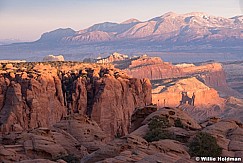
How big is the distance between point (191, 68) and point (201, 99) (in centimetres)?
6145

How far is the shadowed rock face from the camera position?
51719mm

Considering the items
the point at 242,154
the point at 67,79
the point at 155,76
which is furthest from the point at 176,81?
the point at 242,154

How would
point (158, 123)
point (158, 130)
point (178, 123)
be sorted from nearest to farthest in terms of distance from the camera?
1. point (158, 130)
2. point (158, 123)
3. point (178, 123)

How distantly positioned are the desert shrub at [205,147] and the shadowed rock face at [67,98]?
2565cm

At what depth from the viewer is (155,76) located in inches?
6442

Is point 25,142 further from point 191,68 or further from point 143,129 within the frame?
point 191,68

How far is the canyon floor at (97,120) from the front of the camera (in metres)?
24.3

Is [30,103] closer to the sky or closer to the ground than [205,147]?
closer to the ground

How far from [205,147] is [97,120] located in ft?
109

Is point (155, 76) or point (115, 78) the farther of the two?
point (155, 76)

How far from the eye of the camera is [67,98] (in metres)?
60.3

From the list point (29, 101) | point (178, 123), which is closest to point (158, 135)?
point (178, 123)

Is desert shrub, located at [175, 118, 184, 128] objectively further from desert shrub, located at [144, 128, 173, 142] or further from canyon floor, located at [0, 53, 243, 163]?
desert shrub, located at [144, 128, 173, 142]

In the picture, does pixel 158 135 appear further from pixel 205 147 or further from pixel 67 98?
pixel 67 98
